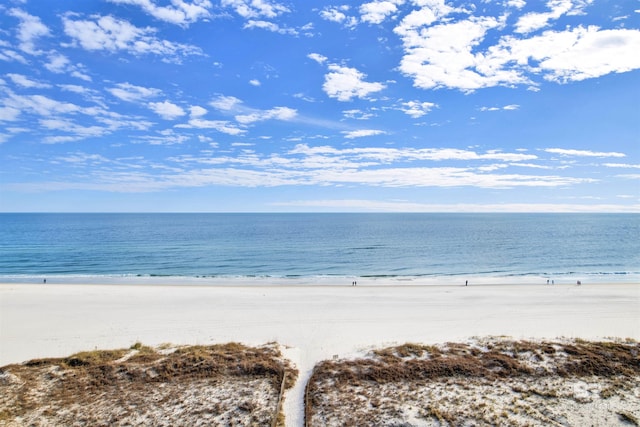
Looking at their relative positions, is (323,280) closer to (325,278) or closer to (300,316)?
(325,278)

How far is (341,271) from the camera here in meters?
52.3

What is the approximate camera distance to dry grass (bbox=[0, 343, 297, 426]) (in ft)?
40.5

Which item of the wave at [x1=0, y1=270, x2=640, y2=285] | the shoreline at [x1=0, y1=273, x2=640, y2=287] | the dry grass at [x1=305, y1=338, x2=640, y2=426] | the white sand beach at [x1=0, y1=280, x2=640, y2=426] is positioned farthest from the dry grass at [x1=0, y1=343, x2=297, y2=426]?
the wave at [x1=0, y1=270, x2=640, y2=285]

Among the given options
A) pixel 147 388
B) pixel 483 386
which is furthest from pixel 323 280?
pixel 147 388

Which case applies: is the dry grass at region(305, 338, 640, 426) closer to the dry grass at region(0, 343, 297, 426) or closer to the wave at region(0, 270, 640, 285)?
the dry grass at region(0, 343, 297, 426)

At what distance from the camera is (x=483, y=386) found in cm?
1412

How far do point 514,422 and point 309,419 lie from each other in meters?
6.88

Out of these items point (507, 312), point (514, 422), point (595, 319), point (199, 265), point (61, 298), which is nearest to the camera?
point (514, 422)

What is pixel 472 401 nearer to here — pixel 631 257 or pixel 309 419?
pixel 309 419

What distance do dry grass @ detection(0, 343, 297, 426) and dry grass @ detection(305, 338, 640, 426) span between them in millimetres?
2483

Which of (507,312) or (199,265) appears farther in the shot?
(199,265)

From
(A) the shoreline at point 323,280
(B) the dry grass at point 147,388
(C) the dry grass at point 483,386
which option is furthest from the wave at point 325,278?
(C) the dry grass at point 483,386

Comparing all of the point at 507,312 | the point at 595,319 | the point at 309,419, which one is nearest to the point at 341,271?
the point at 507,312

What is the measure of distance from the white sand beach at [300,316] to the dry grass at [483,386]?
5.25 ft
